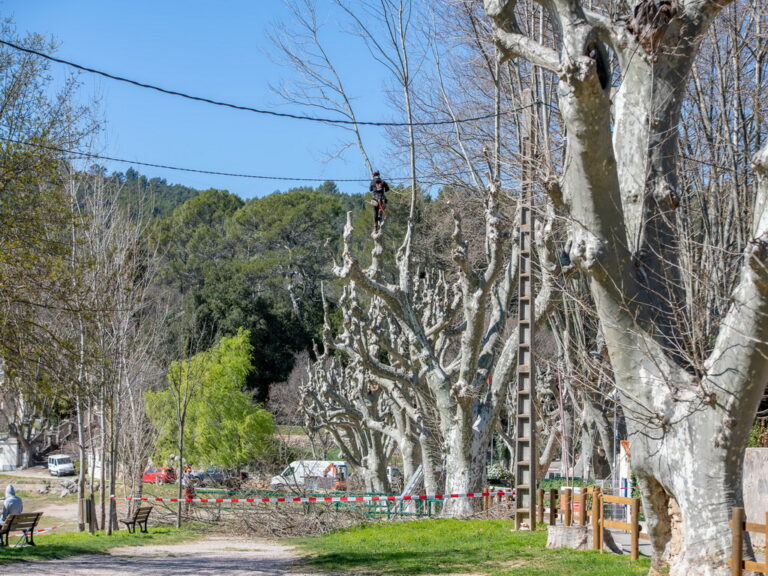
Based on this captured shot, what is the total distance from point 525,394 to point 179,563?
6589mm

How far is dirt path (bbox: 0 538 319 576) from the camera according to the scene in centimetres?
1395

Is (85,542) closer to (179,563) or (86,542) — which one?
(86,542)

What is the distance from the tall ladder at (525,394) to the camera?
1664 centimetres

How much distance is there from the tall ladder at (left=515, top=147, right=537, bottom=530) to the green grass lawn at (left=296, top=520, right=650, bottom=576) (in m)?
0.61

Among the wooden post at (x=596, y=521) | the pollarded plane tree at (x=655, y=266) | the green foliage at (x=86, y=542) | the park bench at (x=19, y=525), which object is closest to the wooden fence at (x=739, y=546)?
the pollarded plane tree at (x=655, y=266)

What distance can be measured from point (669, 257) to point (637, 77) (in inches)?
75.8

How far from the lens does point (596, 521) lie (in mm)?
13750

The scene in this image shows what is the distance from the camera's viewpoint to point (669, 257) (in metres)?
10.1

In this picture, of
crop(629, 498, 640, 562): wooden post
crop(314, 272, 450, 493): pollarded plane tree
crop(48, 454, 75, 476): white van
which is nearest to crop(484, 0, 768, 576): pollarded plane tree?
crop(629, 498, 640, 562): wooden post

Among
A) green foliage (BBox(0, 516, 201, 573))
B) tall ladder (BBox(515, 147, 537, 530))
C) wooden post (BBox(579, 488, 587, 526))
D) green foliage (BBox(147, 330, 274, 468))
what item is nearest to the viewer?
wooden post (BBox(579, 488, 587, 526))

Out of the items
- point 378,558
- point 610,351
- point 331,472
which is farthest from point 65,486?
point 610,351

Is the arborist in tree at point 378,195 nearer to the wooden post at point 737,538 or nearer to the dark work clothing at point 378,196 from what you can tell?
the dark work clothing at point 378,196

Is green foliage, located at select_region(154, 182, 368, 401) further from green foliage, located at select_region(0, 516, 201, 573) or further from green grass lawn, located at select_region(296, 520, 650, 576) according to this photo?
green grass lawn, located at select_region(296, 520, 650, 576)

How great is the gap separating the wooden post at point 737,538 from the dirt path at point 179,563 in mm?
6997
